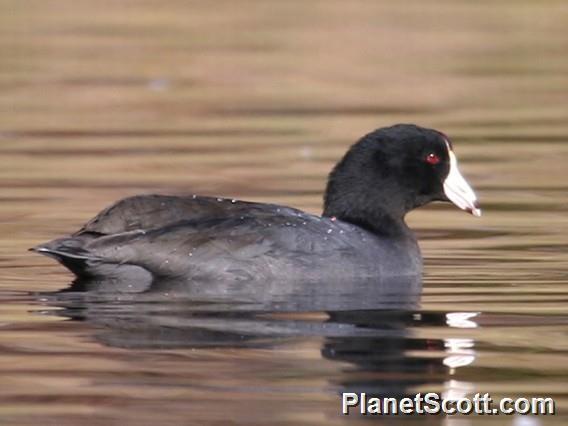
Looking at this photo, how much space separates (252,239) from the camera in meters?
9.34

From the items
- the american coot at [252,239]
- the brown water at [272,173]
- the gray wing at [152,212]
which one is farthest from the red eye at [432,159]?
the gray wing at [152,212]

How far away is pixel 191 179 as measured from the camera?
13.4 m

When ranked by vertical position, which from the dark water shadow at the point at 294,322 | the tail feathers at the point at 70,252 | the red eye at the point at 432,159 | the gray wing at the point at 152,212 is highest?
the red eye at the point at 432,159

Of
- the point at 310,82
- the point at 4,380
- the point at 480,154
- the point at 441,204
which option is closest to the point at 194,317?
the point at 4,380

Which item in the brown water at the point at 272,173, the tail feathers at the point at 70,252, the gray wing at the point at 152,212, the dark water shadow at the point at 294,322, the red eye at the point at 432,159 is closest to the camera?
the brown water at the point at 272,173

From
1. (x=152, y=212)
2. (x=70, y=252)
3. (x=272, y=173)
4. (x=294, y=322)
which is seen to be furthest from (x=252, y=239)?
(x=272, y=173)

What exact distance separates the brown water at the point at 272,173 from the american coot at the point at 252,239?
0.32 meters

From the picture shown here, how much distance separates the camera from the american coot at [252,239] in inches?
362

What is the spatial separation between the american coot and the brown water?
0.32m

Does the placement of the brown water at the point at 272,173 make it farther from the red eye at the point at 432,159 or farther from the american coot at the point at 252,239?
the red eye at the point at 432,159

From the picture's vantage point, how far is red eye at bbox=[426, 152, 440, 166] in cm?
1016

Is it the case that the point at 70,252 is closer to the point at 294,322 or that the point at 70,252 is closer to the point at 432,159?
the point at 294,322

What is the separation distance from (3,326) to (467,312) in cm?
217

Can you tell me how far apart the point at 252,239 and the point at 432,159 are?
1349 mm
